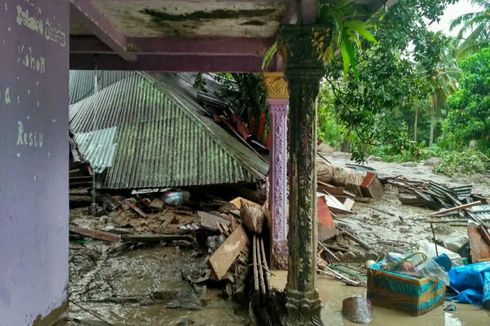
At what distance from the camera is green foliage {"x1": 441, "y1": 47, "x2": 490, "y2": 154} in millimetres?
18328

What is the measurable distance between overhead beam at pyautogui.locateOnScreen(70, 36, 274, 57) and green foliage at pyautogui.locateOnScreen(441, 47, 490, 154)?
51.0 ft

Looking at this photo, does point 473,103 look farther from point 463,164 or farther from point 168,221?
point 168,221

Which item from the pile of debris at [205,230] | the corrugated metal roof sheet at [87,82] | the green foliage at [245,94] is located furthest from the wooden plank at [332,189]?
the corrugated metal roof sheet at [87,82]

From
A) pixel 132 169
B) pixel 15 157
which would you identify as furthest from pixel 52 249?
pixel 132 169

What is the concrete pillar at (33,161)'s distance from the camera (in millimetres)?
2625

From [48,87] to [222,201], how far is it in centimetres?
896

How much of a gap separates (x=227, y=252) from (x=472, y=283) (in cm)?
415

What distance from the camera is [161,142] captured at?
12898 mm

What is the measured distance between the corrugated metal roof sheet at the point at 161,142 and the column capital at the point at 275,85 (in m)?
3.96

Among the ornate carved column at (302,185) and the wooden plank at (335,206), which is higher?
the ornate carved column at (302,185)

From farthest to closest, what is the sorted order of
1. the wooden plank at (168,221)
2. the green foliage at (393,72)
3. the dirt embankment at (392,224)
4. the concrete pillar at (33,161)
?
the dirt embankment at (392,224), the wooden plank at (168,221), the green foliage at (393,72), the concrete pillar at (33,161)

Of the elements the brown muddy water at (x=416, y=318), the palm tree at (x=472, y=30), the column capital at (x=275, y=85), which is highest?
the palm tree at (x=472, y=30)

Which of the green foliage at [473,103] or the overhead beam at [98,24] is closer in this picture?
the overhead beam at [98,24]

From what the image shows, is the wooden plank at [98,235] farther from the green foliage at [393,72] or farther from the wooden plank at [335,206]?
the wooden plank at [335,206]
